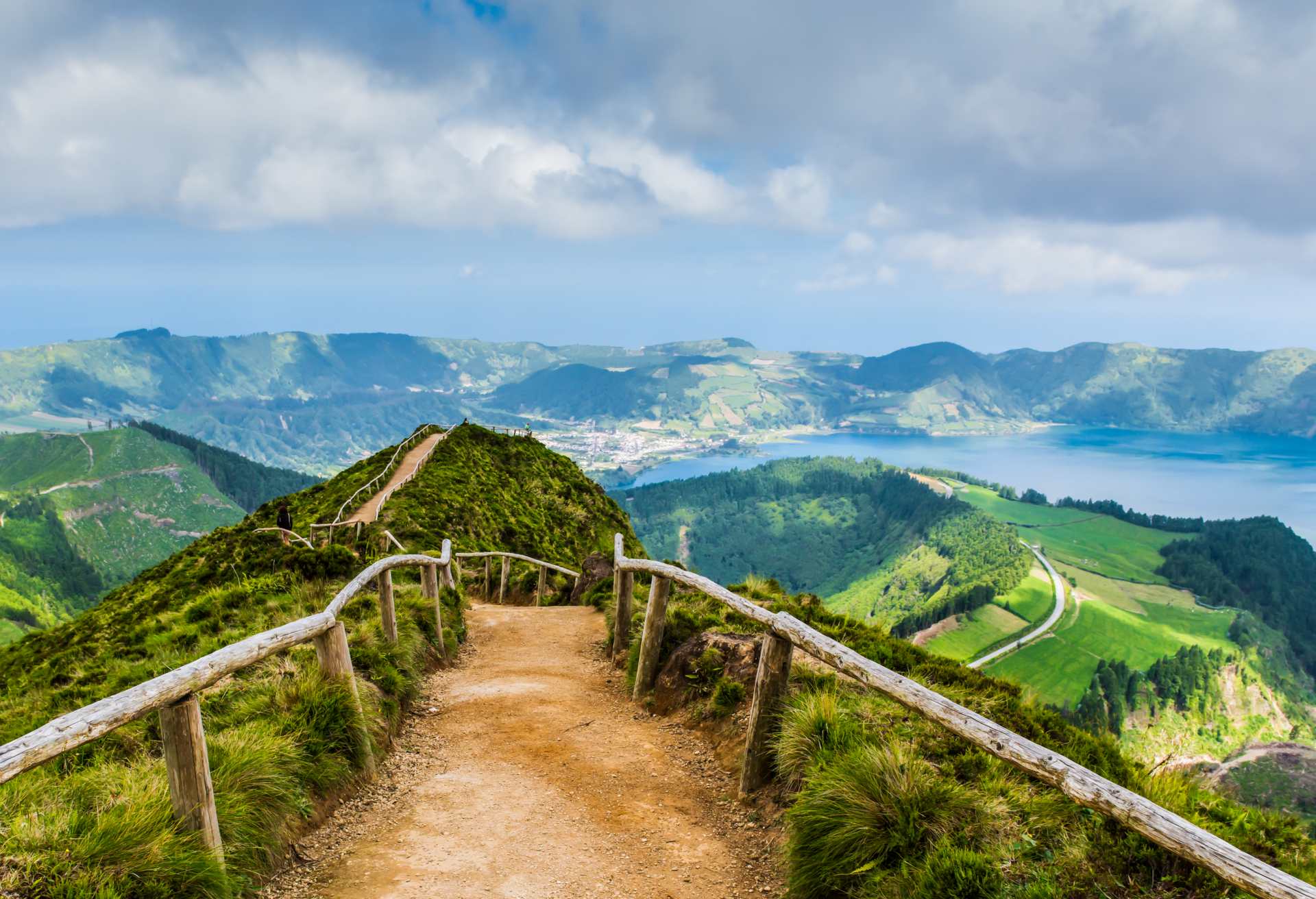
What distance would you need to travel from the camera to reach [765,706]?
20.6 ft

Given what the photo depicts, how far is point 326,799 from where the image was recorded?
19.2 feet

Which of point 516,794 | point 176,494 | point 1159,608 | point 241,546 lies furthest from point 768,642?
point 176,494

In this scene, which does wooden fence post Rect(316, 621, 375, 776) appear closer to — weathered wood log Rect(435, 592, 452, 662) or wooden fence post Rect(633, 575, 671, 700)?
wooden fence post Rect(633, 575, 671, 700)

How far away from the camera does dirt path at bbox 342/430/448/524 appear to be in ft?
91.1

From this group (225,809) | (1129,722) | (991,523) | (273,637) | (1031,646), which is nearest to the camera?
(225,809)

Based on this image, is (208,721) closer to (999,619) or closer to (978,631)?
(978,631)

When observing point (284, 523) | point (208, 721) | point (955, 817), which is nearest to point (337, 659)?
point (208, 721)

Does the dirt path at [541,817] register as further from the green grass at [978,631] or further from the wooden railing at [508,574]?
the green grass at [978,631]

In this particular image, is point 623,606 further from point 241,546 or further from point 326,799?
point 241,546

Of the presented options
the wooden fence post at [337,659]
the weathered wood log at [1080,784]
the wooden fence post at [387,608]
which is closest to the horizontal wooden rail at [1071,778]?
the weathered wood log at [1080,784]

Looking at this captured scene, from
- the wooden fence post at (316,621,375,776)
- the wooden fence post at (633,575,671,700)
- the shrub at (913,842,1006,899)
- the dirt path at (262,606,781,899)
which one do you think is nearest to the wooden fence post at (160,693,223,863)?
the dirt path at (262,606,781,899)

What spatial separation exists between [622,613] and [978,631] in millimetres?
138814

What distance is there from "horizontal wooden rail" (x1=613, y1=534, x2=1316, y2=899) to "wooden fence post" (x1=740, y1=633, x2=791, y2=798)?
0.53ft

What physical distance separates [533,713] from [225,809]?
4413 millimetres
